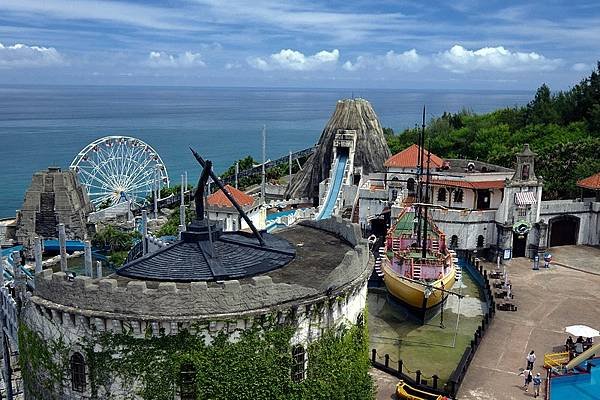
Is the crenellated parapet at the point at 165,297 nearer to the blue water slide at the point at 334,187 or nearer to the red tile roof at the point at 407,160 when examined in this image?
the blue water slide at the point at 334,187

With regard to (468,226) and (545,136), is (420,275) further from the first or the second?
(545,136)

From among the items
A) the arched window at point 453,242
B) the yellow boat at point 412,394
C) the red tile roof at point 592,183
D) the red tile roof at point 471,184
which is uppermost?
the red tile roof at point 592,183

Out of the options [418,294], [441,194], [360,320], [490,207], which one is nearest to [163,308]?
[360,320]

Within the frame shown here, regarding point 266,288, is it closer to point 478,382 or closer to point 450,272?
point 478,382

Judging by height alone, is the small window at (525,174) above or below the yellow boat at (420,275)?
above

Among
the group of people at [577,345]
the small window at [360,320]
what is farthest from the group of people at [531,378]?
the small window at [360,320]

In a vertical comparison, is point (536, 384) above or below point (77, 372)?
below
